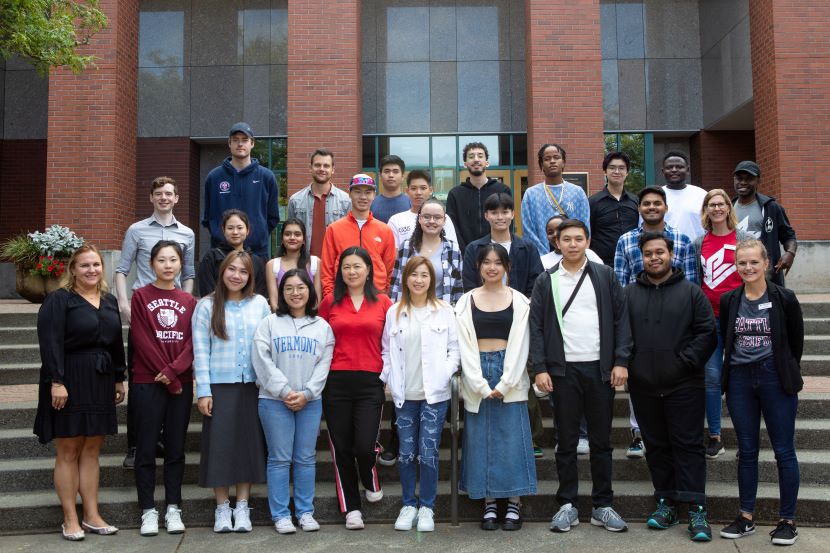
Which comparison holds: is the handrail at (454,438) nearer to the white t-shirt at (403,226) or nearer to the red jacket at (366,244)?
the red jacket at (366,244)

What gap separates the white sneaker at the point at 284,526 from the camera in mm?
5035

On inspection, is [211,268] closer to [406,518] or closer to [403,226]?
[403,226]

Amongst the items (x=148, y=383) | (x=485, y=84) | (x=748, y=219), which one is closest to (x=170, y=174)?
(x=485, y=84)

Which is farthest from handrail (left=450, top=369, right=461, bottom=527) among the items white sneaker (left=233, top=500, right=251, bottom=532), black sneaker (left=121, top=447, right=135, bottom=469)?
black sneaker (left=121, top=447, right=135, bottom=469)

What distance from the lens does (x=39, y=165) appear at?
15914 millimetres

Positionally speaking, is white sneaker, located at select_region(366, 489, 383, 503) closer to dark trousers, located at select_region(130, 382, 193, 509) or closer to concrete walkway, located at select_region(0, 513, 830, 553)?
concrete walkway, located at select_region(0, 513, 830, 553)

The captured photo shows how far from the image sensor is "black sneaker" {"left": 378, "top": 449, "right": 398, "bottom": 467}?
5.82 metres

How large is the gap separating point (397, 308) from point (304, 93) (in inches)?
323

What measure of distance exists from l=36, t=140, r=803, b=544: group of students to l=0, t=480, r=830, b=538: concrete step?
225mm

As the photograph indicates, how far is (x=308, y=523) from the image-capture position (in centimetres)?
511

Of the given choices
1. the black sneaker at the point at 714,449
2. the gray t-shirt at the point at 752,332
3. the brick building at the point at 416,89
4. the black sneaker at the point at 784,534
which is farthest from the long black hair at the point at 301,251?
the brick building at the point at 416,89

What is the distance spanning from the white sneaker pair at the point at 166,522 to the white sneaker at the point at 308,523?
2.83 feet

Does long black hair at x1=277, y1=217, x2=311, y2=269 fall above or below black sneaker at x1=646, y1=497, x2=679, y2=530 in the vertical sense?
above

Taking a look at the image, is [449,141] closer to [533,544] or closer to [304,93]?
[304,93]
